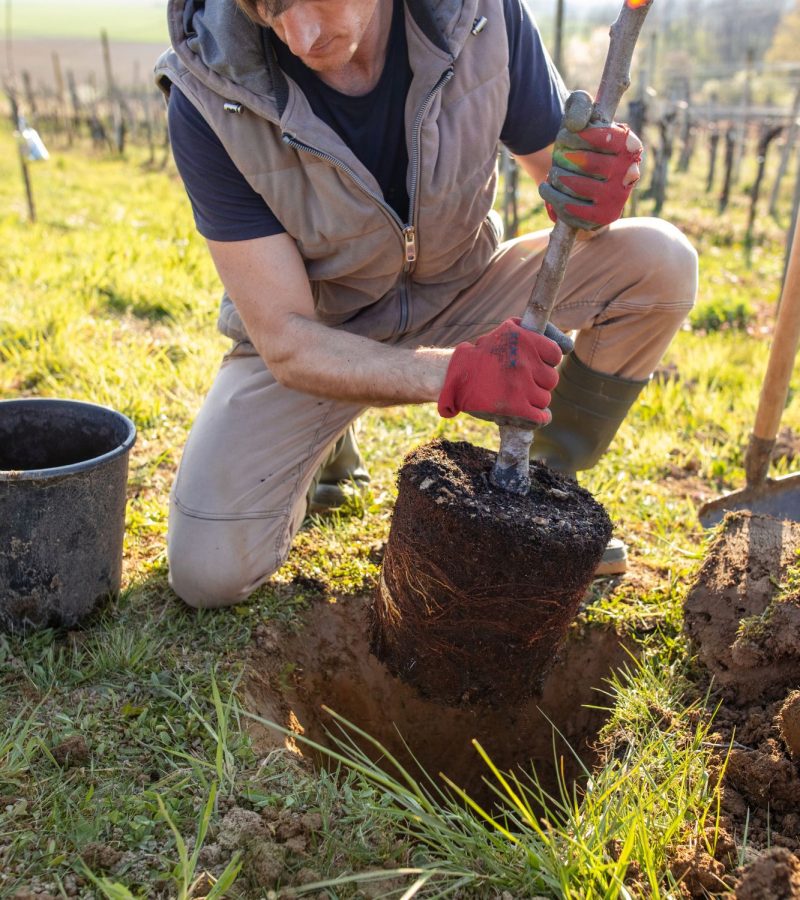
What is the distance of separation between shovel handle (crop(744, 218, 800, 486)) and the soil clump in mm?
788

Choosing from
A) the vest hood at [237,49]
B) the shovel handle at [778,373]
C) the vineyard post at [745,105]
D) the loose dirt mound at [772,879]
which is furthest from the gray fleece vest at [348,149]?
the vineyard post at [745,105]

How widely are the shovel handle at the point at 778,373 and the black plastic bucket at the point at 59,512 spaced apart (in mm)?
1800

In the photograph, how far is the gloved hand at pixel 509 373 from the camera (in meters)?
1.85

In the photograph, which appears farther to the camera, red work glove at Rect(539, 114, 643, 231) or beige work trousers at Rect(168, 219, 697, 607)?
beige work trousers at Rect(168, 219, 697, 607)

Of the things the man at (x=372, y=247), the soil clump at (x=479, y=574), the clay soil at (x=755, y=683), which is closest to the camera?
the clay soil at (x=755, y=683)

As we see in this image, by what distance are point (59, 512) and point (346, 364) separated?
79 centimetres

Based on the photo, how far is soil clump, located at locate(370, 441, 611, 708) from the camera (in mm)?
1843

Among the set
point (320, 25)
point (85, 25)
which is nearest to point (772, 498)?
point (320, 25)

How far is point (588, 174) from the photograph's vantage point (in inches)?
75.0

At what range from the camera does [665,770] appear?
183 cm

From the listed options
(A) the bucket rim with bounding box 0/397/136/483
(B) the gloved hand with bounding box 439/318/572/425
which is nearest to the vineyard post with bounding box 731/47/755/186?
(B) the gloved hand with bounding box 439/318/572/425

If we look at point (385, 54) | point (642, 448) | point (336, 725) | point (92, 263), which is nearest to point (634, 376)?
point (642, 448)

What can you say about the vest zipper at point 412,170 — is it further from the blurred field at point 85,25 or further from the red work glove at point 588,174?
the blurred field at point 85,25

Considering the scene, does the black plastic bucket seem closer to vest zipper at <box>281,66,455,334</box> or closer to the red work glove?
vest zipper at <box>281,66,455,334</box>
